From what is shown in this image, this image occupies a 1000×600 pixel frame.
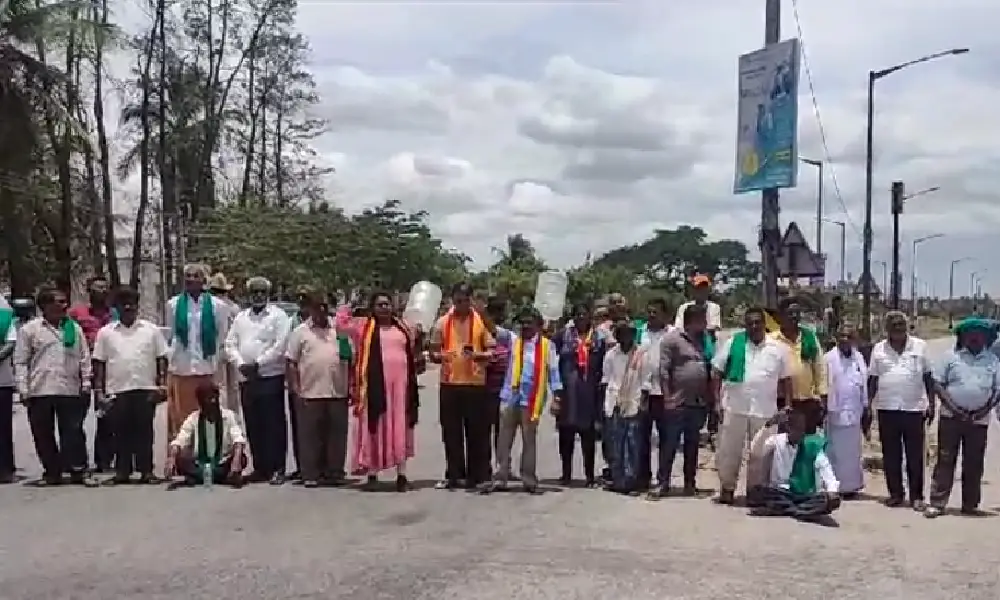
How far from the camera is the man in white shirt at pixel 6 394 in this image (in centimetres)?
1151

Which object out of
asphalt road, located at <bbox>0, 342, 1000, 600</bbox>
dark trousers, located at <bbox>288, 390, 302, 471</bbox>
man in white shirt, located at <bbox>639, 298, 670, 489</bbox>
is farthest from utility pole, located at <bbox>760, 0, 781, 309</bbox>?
dark trousers, located at <bbox>288, 390, 302, 471</bbox>

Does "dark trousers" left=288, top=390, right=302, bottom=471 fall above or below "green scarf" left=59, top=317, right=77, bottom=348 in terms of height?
below

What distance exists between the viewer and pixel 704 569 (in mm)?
8070

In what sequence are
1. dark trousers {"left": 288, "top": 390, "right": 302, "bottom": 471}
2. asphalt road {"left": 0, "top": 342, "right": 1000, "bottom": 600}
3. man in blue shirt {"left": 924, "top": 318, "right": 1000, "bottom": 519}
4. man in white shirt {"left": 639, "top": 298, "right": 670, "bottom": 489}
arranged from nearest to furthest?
asphalt road {"left": 0, "top": 342, "right": 1000, "bottom": 600}, man in blue shirt {"left": 924, "top": 318, "right": 1000, "bottom": 519}, man in white shirt {"left": 639, "top": 298, "right": 670, "bottom": 489}, dark trousers {"left": 288, "top": 390, "right": 302, "bottom": 471}

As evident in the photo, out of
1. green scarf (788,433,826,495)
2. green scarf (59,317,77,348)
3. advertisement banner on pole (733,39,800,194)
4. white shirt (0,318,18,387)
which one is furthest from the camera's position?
advertisement banner on pole (733,39,800,194)

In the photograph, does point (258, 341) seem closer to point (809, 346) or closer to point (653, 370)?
point (653, 370)

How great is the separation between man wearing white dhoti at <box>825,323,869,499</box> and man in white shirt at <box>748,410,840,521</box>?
4.03ft

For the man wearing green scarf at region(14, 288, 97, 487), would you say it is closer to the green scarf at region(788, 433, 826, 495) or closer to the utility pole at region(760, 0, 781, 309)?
the green scarf at region(788, 433, 826, 495)

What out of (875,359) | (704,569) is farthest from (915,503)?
(704,569)

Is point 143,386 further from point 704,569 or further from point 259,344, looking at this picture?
point 704,569

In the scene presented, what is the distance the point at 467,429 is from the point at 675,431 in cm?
185

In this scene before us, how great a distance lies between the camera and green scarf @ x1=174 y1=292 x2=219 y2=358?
1142 centimetres

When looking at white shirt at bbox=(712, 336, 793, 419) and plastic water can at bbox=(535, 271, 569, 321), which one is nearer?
white shirt at bbox=(712, 336, 793, 419)

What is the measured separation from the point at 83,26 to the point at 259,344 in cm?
1425
